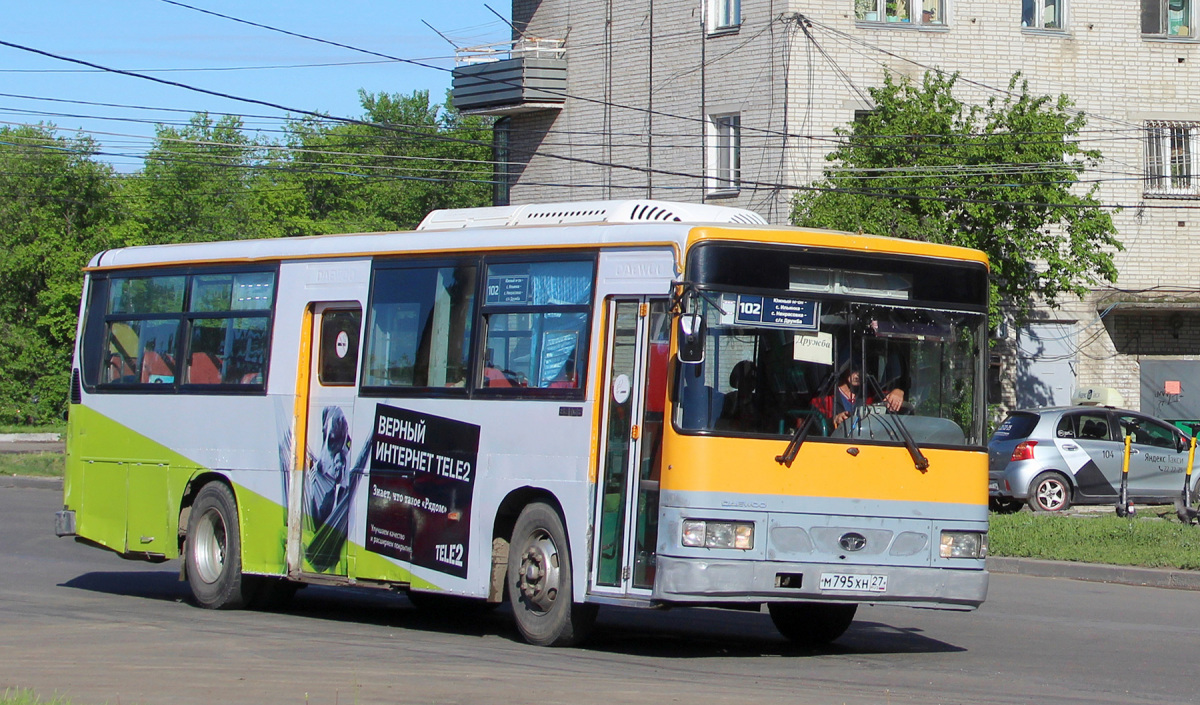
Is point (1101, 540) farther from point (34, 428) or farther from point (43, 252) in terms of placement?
point (43, 252)

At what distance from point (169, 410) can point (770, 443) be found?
21.2 ft

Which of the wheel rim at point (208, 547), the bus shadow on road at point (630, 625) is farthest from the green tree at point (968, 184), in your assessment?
the wheel rim at point (208, 547)

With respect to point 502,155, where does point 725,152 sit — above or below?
below

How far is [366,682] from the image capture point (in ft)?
27.9

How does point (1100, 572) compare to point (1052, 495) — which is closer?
point (1100, 572)

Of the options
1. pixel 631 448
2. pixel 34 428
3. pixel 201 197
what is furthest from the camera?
pixel 201 197

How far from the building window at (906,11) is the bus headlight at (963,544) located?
84.3 ft

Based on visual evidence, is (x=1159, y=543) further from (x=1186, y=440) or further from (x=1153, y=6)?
(x=1153, y=6)

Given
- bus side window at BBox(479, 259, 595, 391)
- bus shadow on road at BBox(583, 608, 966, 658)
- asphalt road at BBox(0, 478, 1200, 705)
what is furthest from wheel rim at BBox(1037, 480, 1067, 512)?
bus side window at BBox(479, 259, 595, 391)

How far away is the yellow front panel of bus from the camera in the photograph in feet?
32.2

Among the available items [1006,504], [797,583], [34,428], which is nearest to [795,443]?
[797,583]

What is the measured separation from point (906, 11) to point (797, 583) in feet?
88.5

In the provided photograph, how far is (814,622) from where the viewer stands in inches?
451

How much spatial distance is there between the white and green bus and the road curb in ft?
21.2
